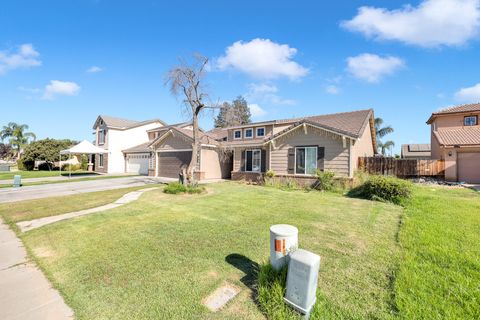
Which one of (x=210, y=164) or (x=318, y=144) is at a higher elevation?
(x=318, y=144)

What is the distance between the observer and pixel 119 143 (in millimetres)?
27094

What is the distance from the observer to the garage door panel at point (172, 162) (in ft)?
64.2

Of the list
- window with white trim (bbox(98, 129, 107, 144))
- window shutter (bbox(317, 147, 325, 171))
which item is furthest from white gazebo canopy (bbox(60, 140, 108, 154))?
window shutter (bbox(317, 147, 325, 171))

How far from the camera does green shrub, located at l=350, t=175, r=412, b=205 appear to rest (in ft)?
28.6

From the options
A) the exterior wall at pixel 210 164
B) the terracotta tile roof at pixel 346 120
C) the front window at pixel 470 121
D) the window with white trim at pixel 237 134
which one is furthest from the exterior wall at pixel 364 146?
the exterior wall at pixel 210 164

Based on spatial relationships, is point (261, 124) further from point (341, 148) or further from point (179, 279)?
point (179, 279)

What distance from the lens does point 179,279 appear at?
11.4 ft

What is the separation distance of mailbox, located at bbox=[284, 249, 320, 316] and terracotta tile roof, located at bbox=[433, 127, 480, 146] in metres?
19.0

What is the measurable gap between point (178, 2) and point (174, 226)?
464 inches

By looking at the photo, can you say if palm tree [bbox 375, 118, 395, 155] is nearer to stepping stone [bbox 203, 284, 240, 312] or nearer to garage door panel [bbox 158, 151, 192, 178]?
garage door panel [bbox 158, 151, 192, 178]

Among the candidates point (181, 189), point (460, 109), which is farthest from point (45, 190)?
point (460, 109)

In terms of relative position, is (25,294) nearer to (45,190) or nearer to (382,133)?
(45,190)

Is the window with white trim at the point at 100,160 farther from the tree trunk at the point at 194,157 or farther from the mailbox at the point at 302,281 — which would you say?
the mailbox at the point at 302,281

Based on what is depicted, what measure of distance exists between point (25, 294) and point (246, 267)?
3371 mm
